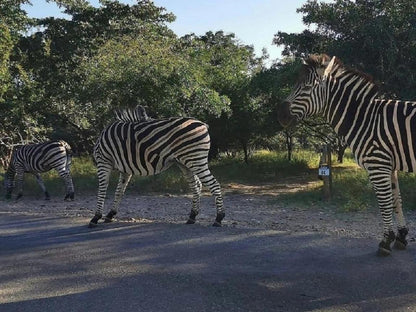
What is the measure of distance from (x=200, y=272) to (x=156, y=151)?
3.40m

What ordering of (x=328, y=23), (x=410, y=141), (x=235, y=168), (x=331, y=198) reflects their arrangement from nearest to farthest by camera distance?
(x=410, y=141), (x=331, y=198), (x=328, y=23), (x=235, y=168)

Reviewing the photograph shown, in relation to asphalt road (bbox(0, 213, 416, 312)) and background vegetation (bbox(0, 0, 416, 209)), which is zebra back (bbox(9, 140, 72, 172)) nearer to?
background vegetation (bbox(0, 0, 416, 209))

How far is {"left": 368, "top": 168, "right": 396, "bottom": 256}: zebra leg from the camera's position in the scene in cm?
588

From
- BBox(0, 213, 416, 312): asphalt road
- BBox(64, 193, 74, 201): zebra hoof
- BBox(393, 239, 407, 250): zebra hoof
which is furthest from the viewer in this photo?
BBox(64, 193, 74, 201): zebra hoof

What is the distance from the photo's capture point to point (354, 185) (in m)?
11.9

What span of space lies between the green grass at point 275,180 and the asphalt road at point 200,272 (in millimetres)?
4102

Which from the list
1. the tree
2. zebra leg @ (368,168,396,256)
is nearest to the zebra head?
zebra leg @ (368,168,396,256)

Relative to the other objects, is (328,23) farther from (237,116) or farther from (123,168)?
(123,168)

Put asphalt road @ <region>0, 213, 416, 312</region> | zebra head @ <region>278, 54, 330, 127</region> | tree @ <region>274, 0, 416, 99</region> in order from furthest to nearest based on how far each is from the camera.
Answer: tree @ <region>274, 0, 416, 99</region> → zebra head @ <region>278, 54, 330, 127</region> → asphalt road @ <region>0, 213, 416, 312</region>

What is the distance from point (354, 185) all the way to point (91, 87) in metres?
8.41

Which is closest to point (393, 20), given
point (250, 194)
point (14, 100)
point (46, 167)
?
→ point (250, 194)

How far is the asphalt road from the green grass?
4102 millimetres

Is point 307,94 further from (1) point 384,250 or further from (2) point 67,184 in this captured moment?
(2) point 67,184

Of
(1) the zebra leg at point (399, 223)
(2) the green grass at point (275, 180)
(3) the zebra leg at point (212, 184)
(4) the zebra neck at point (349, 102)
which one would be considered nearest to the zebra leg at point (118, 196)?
(3) the zebra leg at point (212, 184)
